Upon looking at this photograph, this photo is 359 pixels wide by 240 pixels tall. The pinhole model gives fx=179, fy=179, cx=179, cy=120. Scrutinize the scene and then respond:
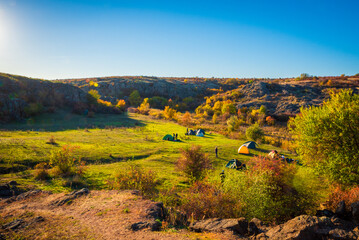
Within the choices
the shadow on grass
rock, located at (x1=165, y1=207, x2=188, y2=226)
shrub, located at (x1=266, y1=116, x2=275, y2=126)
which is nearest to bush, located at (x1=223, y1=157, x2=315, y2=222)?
rock, located at (x1=165, y1=207, x2=188, y2=226)

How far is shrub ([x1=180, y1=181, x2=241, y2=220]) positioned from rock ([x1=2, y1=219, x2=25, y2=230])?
9.45 m

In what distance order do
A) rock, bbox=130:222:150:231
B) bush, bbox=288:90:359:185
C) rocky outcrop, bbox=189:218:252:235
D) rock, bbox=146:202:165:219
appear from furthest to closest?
bush, bbox=288:90:359:185
rock, bbox=146:202:165:219
rock, bbox=130:222:150:231
rocky outcrop, bbox=189:218:252:235

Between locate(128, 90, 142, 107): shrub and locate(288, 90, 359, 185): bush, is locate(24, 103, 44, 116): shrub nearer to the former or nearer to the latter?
locate(128, 90, 142, 107): shrub

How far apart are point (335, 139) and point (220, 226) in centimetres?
1559

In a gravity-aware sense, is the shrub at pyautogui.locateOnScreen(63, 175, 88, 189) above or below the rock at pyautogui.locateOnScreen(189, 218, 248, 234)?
below

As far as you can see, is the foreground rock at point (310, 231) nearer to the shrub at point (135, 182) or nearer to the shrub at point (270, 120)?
the shrub at point (135, 182)

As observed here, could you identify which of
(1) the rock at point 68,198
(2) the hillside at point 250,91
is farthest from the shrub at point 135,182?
(2) the hillside at point 250,91

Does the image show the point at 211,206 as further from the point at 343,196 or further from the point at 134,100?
the point at 134,100

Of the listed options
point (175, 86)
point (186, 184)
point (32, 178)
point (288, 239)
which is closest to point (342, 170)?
point (288, 239)

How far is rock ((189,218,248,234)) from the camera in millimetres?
9602

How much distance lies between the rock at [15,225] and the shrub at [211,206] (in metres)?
9.45

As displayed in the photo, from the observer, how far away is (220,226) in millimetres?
9859

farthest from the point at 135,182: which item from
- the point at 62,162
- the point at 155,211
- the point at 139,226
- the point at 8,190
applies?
the point at 8,190

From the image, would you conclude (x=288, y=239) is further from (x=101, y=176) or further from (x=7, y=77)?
(x=7, y=77)
